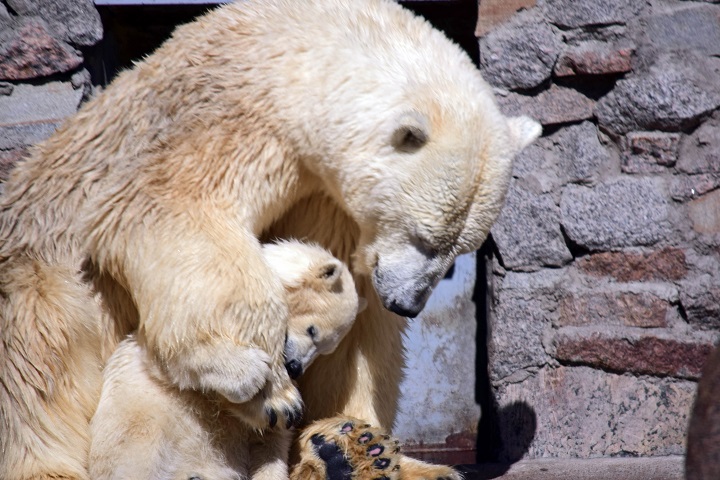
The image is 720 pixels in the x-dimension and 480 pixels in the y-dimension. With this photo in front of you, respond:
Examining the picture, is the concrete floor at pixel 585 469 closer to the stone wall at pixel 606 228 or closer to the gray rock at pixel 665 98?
the stone wall at pixel 606 228

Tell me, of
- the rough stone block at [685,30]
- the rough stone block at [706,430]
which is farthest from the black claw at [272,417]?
the rough stone block at [685,30]

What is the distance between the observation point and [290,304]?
2.46 metres

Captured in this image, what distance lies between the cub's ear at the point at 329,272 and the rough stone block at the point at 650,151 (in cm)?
146

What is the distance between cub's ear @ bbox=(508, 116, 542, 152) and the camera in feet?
8.16

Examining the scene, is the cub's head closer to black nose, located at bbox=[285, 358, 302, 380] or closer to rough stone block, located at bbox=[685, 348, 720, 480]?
black nose, located at bbox=[285, 358, 302, 380]

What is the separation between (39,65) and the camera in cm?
317

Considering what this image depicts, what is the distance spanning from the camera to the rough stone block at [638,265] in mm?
3348

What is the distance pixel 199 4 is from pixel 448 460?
2202 mm

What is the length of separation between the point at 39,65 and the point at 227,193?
1.25 m

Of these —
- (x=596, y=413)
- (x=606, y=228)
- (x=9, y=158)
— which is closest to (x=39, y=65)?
(x=9, y=158)

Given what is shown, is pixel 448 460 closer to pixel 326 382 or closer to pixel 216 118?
pixel 326 382

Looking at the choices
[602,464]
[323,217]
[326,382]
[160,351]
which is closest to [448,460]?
[602,464]

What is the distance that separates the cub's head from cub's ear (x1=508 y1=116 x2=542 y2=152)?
1.99 feet

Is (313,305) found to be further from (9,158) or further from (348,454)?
(9,158)
